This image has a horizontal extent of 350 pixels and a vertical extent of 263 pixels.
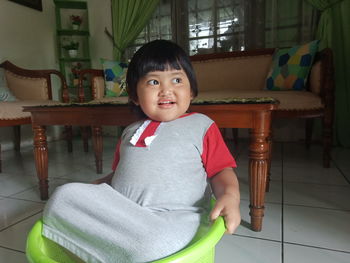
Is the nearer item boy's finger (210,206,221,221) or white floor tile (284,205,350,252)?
boy's finger (210,206,221,221)

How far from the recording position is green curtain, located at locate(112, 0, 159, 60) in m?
2.54

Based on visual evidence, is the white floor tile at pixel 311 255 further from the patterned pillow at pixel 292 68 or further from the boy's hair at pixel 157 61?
the patterned pillow at pixel 292 68

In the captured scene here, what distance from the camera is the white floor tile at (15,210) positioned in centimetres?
93

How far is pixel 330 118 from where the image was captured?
1.39 metres

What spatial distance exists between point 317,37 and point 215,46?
32.5 inches

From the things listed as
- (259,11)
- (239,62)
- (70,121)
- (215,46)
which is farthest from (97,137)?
(259,11)

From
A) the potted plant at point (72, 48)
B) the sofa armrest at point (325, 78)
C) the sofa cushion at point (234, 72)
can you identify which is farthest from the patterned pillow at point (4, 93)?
the sofa armrest at point (325, 78)

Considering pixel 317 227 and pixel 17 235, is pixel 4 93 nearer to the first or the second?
pixel 17 235

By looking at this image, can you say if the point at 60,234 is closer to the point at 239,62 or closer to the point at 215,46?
the point at 239,62

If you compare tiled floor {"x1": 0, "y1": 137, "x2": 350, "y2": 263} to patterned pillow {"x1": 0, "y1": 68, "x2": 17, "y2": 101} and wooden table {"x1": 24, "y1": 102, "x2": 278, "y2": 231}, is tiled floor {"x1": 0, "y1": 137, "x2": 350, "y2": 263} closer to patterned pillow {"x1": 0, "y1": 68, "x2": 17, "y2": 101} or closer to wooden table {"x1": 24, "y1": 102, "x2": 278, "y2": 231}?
wooden table {"x1": 24, "y1": 102, "x2": 278, "y2": 231}

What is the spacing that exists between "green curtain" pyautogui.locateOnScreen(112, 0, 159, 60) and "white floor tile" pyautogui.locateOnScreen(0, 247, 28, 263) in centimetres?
228

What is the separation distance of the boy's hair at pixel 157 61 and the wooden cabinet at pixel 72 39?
228 centimetres

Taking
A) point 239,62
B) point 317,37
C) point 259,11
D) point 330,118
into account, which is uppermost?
point 259,11

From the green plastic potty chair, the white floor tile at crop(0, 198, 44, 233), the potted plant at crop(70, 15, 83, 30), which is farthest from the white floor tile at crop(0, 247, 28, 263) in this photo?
the potted plant at crop(70, 15, 83, 30)
